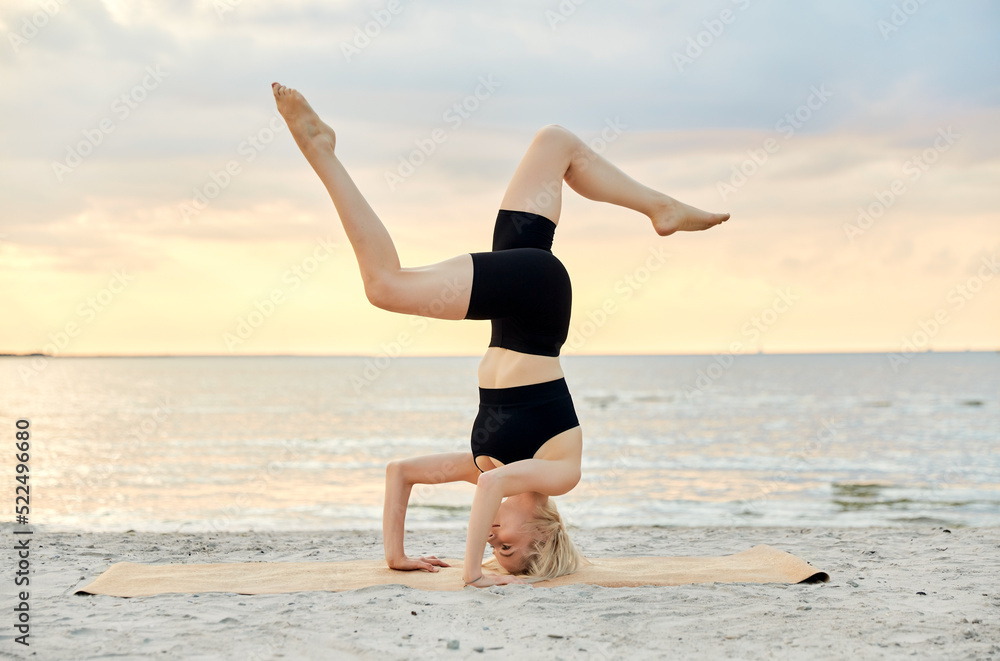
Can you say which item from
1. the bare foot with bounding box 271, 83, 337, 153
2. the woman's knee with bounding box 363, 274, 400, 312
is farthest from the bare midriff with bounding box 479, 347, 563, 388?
the bare foot with bounding box 271, 83, 337, 153

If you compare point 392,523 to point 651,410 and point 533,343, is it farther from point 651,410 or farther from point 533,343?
point 651,410

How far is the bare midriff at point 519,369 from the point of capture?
4117mm

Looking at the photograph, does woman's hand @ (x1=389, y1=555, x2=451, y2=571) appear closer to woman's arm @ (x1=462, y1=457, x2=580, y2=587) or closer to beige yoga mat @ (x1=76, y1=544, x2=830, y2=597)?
beige yoga mat @ (x1=76, y1=544, x2=830, y2=597)

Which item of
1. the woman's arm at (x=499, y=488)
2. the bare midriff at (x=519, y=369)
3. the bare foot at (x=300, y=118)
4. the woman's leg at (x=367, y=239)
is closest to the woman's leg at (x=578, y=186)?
the bare midriff at (x=519, y=369)

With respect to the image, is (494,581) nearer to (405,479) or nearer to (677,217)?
(405,479)

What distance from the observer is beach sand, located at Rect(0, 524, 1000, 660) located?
3.01 meters

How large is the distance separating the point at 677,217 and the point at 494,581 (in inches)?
89.3

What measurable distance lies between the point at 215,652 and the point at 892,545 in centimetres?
482

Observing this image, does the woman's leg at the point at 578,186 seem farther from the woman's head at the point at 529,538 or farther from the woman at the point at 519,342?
the woman's head at the point at 529,538

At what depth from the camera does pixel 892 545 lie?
223 inches

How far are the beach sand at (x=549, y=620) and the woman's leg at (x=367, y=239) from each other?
1.40m

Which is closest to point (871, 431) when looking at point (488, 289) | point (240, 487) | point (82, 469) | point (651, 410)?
point (651, 410)

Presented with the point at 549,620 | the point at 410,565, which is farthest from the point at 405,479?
the point at 549,620

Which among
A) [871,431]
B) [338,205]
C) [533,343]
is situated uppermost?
[338,205]
